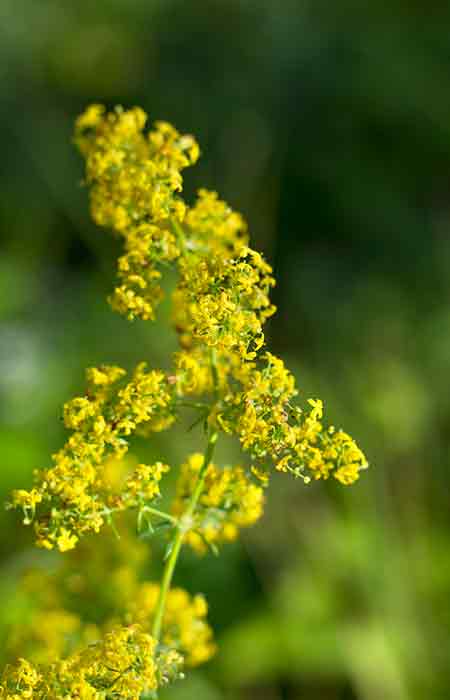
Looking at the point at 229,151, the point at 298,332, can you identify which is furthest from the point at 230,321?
the point at 229,151

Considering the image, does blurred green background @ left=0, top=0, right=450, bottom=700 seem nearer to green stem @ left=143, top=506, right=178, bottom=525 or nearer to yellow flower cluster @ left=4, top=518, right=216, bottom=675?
yellow flower cluster @ left=4, top=518, right=216, bottom=675

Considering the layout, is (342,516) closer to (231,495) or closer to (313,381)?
(313,381)

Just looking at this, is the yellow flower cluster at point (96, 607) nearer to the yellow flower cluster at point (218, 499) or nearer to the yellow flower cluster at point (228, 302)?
the yellow flower cluster at point (218, 499)

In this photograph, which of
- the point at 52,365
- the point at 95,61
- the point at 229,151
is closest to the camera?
the point at 52,365

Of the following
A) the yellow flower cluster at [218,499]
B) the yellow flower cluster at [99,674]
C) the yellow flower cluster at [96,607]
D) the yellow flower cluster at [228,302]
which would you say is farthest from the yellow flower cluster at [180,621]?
the yellow flower cluster at [228,302]

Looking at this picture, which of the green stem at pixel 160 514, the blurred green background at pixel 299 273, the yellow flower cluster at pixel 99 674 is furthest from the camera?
the blurred green background at pixel 299 273
